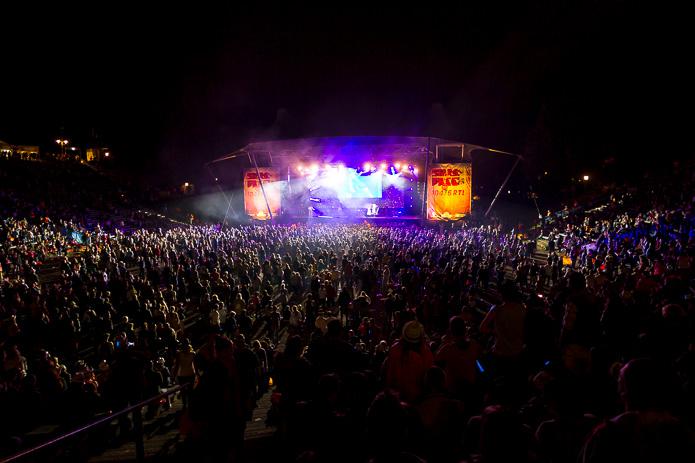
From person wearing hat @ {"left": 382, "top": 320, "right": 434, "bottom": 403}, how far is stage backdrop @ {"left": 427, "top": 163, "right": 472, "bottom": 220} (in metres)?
19.3

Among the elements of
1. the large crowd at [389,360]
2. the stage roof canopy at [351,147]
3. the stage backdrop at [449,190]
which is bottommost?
the large crowd at [389,360]

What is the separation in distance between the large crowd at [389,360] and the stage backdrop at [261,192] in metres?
12.0

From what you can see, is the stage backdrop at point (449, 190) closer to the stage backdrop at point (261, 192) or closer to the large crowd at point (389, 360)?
the large crowd at point (389, 360)

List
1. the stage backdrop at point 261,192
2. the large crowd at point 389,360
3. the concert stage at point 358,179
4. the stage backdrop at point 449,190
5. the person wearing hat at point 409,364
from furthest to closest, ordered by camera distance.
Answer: the stage backdrop at point 261,192 < the stage backdrop at point 449,190 < the concert stage at point 358,179 < the person wearing hat at point 409,364 < the large crowd at point 389,360

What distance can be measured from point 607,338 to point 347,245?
1348 cm

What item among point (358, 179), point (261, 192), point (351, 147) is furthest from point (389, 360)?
point (261, 192)

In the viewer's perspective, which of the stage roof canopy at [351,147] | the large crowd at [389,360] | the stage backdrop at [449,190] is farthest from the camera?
the stage backdrop at [449,190]

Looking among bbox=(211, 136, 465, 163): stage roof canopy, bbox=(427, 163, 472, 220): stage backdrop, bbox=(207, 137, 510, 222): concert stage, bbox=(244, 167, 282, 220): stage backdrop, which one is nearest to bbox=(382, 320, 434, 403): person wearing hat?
bbox=(211, 136, 465, 163): stage roof canopy

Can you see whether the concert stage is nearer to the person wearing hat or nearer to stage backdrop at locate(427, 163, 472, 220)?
stage backdrop at locate(427, 163, 472, 220)

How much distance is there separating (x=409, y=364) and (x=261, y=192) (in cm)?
2387

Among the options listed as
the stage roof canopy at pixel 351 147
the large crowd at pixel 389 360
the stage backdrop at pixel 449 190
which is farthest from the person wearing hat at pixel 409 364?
the stage backdrop at pixel 449 190

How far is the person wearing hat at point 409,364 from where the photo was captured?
3.23 m

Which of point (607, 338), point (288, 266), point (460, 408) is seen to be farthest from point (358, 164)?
point (460, 408)

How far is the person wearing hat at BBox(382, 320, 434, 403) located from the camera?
323cm
